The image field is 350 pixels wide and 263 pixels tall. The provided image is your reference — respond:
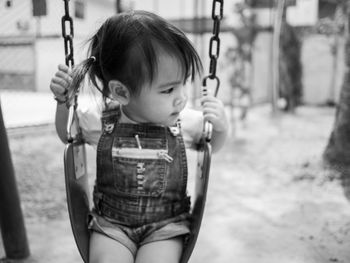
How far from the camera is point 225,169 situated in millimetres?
3195

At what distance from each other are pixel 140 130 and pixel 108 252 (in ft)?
1.04

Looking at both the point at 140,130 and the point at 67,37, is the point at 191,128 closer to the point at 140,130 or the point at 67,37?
→ the point at 140,130

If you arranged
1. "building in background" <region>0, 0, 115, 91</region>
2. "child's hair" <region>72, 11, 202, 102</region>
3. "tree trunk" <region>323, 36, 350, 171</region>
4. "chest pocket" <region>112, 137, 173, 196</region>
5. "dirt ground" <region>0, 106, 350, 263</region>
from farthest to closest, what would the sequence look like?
1. "building in background" <region>0, 0, 115, 91</region>
2. "tree trunk" <region>323, 36, 350, 171</region>
3. "dirt ground" <region>0, 106, 350, 263</region>
4. "chest pocket" <region>112, 137, 173, 196</region>
5. "child's hair" <region>72, 11, 202, 102</region>

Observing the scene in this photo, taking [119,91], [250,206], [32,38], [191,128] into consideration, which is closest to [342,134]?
[250,206]

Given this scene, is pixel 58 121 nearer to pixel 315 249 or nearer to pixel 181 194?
pixel 181 194

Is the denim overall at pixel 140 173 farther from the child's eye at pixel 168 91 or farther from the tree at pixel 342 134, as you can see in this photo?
the tree at pixel 342 134

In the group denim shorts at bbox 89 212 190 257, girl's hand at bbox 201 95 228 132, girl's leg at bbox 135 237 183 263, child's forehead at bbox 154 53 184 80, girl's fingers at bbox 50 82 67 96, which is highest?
child's forehead at bbox 154 53 184 80

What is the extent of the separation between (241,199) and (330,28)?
4911mm

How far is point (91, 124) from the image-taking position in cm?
117

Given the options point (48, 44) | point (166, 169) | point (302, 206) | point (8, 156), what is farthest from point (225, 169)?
point (48, 44)

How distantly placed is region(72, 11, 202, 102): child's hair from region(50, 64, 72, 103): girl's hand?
0.18 feet

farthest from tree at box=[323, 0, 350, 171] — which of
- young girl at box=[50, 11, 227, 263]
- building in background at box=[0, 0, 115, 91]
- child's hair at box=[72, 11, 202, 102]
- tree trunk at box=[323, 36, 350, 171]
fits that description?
child's hair at box=[72, 11, 202, 102]

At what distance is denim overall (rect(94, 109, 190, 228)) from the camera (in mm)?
1078

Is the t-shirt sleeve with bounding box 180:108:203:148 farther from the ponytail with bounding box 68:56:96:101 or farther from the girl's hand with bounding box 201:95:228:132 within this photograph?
the ponytail with bounding box 68:56:96:101
